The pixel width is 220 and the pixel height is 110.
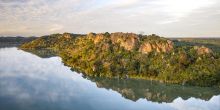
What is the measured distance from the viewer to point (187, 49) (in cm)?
8650

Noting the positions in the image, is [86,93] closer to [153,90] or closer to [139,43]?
[153,90]

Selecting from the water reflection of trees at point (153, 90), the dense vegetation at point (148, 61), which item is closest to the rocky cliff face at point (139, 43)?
the dense vegetation at point (148, 61)

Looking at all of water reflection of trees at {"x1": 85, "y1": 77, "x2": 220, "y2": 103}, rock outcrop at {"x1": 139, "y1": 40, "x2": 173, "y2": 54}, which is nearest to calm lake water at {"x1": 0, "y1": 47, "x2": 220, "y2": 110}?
water reflection of trees at {"x1": 85, "y1": 77, "x2": 220, "y2": 103}

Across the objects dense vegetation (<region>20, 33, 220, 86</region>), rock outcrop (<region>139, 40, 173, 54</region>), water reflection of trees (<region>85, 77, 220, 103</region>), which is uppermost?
rock outcrop (<region>139, 40, 173, 54</region>)

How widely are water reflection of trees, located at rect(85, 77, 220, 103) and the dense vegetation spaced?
3118 millimetres

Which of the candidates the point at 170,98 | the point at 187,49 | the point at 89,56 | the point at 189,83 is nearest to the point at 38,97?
the point at 170,98

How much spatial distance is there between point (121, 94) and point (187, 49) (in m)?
32.4

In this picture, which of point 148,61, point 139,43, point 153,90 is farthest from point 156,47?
point 153,90

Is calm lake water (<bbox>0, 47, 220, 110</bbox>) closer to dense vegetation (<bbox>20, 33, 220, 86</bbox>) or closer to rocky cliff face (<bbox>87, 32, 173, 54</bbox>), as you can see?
dense vegetation (<bbox>20, 33, 220, 86</bbox>)

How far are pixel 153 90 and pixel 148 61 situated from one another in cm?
1683

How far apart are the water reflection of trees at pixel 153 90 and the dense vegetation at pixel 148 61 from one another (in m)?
3.12

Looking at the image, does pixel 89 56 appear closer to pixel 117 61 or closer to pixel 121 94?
pixel 117 61

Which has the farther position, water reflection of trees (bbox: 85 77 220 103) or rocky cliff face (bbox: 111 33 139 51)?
rocky cliff face (bbox: 111 33 139 51)

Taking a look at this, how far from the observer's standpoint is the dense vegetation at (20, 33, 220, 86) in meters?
68.8
